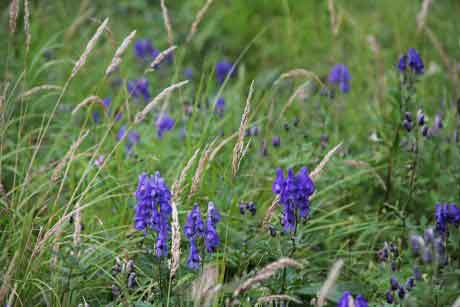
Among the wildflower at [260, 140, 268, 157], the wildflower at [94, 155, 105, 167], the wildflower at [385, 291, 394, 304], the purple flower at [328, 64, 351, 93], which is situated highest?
the purple flower at [328, 64, 351, 93]

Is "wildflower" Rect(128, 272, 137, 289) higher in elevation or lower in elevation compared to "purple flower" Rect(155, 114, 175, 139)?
lower

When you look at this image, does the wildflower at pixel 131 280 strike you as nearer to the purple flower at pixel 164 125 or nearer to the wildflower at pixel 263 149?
the wildflower at pixel 263 149

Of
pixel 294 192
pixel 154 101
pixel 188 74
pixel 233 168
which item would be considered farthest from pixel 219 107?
pixel 294 192

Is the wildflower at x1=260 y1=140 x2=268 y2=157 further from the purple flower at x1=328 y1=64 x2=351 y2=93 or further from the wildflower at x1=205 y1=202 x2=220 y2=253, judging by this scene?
the wildflower at x1=205 y1=202 x2=220 y2=253

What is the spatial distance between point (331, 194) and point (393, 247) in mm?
956

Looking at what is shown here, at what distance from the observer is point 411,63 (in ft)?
11.7

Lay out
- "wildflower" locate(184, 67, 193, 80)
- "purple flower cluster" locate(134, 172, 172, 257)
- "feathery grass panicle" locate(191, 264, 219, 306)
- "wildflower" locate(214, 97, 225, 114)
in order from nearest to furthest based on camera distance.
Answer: "feathery grass panicle" locate(191, 264, 219, 306) → "purple flower cluster" locate(134, 172, 172, 257) → "wildflower" locate(214, 97, 225, 114) → "wildflower" locate(184, 67, 193, 80)

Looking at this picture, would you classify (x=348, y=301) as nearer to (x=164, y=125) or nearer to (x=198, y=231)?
(x=198, y=231)

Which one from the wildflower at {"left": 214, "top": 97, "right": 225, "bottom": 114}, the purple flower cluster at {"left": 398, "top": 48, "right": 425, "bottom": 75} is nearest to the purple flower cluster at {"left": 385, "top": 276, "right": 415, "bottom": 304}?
the purple flower cluster at {"left": 398, "top": 48, "right": 425, "bottom": 75}

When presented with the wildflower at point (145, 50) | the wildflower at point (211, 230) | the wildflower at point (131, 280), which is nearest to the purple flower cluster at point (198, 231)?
the wildflower at point (211, 230)

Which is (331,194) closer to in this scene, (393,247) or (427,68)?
(393,247)

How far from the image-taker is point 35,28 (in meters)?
5.34

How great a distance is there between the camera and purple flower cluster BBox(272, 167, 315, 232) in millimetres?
2551

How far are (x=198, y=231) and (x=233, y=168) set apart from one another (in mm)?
285
